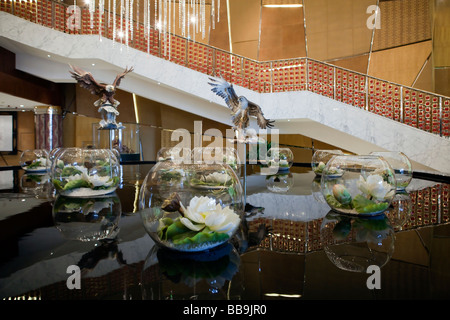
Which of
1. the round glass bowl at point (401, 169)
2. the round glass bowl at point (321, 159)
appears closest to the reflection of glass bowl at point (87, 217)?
the round glass bowl at point (401, 169)

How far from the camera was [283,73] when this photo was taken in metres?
6.64

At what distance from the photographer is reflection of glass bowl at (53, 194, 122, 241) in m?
0.80

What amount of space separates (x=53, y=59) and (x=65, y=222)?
255 inches

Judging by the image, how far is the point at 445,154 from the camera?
17.8ft

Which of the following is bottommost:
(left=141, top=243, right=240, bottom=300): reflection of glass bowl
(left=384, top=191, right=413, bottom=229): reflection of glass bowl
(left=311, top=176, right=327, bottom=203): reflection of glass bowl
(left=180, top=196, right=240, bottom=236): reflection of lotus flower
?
(left=141, top=243, right=240, bottom=300): reflection of glass bowl

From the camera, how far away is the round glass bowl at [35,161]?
252 centimetres

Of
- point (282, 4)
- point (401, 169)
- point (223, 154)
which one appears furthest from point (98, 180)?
point (282, 4)

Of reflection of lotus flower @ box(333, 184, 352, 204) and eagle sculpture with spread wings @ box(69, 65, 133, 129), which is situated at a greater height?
eagle sculpture with spread wings @ box(69, 65, 133, 129)

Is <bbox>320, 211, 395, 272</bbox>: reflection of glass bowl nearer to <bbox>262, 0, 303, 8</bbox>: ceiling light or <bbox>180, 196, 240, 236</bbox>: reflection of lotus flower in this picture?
<bbox>180, 196, 240, 236</bbox>: reflection of lotus flower

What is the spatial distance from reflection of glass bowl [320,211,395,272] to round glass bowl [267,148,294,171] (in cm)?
151

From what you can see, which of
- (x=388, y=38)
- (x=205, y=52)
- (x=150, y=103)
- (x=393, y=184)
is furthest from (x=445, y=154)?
(x=150, y=103)

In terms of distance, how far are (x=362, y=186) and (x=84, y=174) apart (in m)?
1.09

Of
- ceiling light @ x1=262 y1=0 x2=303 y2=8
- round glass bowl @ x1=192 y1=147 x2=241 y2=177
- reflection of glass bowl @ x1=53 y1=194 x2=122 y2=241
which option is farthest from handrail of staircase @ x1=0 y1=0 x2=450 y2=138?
reflection of glass bowl @ x1=53 y1=194 x2=122 y2=241

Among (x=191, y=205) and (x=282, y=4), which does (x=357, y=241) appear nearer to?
(x=191, y=205)
